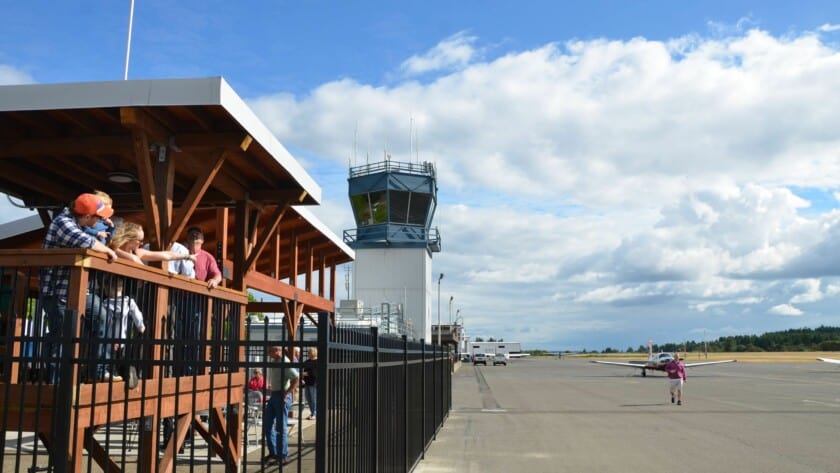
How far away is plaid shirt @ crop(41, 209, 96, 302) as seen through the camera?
5164mm

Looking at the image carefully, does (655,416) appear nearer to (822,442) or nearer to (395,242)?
(822,442)

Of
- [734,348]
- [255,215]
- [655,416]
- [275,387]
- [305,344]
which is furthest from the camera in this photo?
[734,348]

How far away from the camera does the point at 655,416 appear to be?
19250mm

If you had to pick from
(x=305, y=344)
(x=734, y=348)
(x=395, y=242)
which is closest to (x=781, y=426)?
(x=305, y=344)

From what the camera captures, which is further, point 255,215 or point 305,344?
point 255,215

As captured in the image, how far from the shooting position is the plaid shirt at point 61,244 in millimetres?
5164

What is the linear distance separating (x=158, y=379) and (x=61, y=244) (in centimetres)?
150

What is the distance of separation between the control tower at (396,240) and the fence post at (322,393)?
46.4 m

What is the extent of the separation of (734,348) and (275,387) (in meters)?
208

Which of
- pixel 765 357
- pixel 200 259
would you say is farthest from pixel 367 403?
pixel 765 357

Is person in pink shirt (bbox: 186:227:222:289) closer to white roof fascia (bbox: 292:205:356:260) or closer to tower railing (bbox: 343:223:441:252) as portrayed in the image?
white roof fascia (bbox: 292:205:356:260)

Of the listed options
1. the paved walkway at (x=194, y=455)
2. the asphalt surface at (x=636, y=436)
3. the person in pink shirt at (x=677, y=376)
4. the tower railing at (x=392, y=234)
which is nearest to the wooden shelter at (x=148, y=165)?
the paved walkway at (x=194, y=455)

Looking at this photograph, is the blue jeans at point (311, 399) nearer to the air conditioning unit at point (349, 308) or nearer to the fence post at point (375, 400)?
the fence post at point (375, 400)

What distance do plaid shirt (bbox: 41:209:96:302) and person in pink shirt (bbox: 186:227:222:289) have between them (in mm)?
2393
